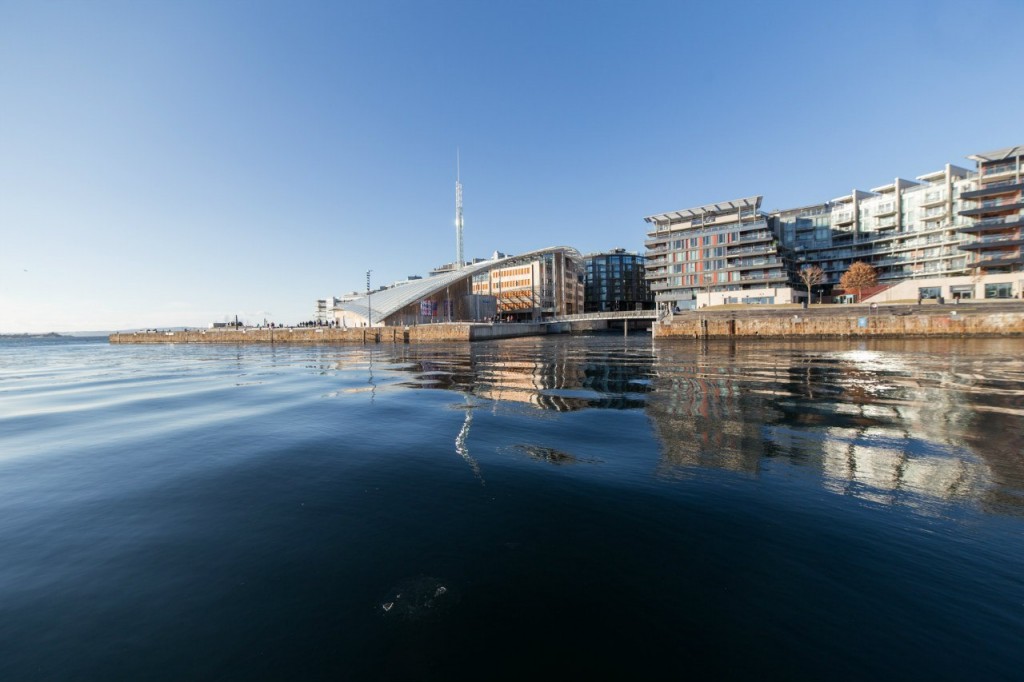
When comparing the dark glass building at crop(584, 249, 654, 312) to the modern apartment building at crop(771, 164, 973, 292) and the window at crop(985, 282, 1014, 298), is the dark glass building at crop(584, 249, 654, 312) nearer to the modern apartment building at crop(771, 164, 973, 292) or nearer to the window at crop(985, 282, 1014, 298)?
the modern apartment building at crop(771, 164, 973, 292)

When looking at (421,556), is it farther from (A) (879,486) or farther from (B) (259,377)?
(B) (259,377)

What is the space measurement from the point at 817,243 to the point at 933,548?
142931 millimetres

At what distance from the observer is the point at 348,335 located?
93812mm

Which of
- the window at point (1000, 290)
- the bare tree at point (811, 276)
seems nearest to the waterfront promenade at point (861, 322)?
the window at point (1000, 290)

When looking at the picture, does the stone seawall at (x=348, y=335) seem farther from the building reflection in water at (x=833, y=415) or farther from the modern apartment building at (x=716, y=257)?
the building reflection in water at (x=833, y=415)

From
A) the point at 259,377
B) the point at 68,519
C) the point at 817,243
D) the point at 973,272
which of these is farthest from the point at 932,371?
the point at 817,243

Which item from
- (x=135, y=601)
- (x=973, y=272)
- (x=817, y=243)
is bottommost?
(x=135, y=601)

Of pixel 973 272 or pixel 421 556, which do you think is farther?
pixel 973 272

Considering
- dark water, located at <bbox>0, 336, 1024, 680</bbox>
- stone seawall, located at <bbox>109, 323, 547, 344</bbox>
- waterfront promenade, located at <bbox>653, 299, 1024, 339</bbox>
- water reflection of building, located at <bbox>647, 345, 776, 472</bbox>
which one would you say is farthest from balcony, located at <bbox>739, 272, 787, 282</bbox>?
dark water, located at <bbox>0, 336, 1024, 680</bbox>

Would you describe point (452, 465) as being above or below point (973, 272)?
below

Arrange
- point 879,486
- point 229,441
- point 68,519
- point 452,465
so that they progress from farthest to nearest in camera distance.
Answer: point 229,441
point 452,465
point 879,486
point 68,519

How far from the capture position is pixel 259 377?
30.3m

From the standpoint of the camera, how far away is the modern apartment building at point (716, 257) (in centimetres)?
10119

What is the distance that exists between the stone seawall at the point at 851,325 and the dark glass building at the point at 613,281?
113 m
